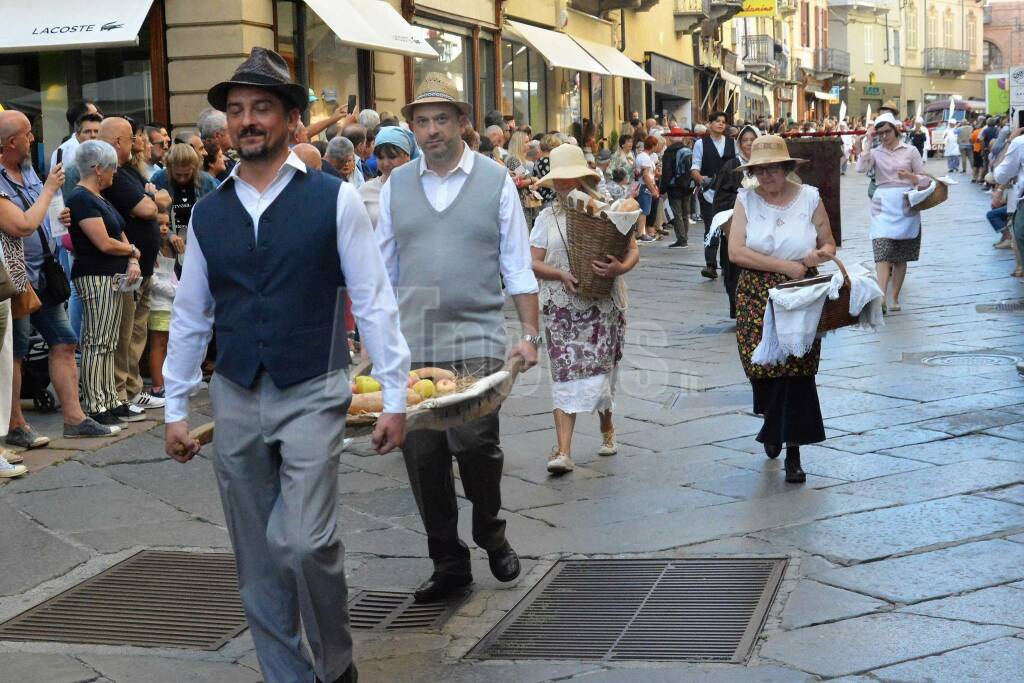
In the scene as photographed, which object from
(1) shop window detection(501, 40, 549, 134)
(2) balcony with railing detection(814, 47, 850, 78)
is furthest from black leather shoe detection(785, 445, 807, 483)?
(2) balcony with railing detection(814, 47, 850, 78)

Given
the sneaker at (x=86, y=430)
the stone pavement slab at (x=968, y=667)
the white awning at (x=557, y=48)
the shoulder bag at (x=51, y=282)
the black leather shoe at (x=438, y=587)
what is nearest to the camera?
the stone pavement slab at (x=968, y=667)

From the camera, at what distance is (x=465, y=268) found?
498 centimetres

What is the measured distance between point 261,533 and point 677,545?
2308 mm

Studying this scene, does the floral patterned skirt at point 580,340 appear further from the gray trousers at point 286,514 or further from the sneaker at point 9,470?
the gray trousers at point 286,514

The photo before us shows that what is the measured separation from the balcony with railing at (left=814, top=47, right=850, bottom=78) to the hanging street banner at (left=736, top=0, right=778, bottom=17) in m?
25.5

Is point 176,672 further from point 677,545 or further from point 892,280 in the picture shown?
point 892,280

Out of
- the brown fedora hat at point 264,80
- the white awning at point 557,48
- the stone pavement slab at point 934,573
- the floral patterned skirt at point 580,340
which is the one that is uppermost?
the white awning at point 557,48

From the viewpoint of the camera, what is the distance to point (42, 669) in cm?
453

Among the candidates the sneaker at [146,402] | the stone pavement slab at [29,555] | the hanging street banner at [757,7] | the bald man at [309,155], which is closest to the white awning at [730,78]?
the hanging street banner at [757,7]

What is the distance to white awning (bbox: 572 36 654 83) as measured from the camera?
29594 millimetres

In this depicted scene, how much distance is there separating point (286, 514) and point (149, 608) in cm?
163

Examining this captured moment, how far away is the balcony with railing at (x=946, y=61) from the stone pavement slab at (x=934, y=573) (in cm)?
8192

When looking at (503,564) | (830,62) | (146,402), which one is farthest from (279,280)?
(830,62)

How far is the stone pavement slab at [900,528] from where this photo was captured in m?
5.51
